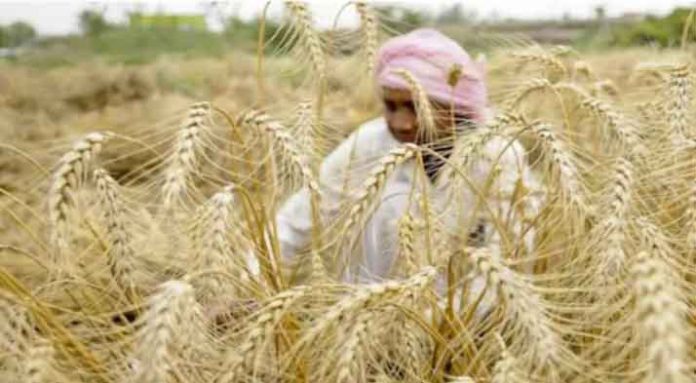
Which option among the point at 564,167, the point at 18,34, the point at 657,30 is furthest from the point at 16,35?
the point at 564,167

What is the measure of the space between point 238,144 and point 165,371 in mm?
686

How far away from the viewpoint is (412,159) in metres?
2.26

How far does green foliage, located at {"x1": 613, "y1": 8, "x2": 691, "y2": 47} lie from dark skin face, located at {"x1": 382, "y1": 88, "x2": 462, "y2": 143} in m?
0.64

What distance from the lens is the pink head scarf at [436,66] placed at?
2410 mm

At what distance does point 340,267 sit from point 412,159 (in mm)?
565

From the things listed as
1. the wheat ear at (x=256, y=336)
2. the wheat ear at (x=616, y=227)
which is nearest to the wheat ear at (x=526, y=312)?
the wheat ear at (x=616, y=227)

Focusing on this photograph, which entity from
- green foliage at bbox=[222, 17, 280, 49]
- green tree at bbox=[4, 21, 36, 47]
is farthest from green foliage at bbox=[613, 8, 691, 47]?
green tree at bbox=[4, 21, 36, 47]

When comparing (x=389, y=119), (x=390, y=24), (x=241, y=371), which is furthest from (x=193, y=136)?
(x=390, y=24)

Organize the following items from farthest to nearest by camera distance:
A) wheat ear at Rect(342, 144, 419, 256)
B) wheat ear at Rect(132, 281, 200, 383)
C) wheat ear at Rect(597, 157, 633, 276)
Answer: wheat ear at Rect(342, 144, 419, 256) → wheat ear at Rect(597, 157, 633, 276) → wheat ear at Rect(132, 281, 200, 383)

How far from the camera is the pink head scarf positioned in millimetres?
2410

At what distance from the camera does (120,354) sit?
153cm

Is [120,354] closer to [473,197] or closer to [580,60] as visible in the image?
[473,197]

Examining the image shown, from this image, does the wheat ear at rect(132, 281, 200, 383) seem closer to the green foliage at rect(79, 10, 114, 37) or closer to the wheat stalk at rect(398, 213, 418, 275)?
the wheat stalk at rect(398, 213, 418, 275)

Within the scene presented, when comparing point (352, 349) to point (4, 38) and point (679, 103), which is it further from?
point (4, 38)
